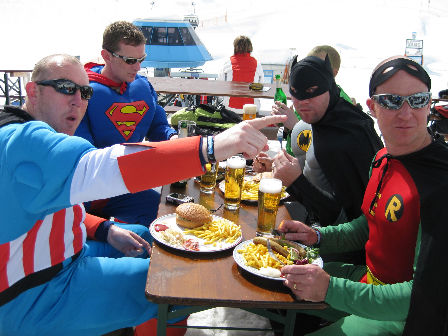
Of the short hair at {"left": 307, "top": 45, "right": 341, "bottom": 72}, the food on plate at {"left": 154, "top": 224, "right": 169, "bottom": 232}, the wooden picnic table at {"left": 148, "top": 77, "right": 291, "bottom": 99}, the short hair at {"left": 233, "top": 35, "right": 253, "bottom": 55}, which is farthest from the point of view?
the short hair at {"left": 233, "top": 35, "right": 253, "bottom": 55}

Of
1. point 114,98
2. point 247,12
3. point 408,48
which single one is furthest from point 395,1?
point 114,98

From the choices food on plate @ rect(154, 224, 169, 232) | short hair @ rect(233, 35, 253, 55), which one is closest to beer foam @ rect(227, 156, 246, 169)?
food on plate @ rect(154, 224, 169, 232)

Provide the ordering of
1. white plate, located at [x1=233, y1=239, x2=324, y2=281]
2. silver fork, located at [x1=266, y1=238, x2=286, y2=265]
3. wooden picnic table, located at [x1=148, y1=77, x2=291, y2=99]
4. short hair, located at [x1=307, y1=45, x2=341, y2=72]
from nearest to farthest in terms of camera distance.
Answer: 1. white plate, located at [x1=233, y1=239, x2=324, y2=281]
2. silver fork, located at [x1=266, y1=238, x2=286, y2=265]
3. short hair, located at [x1=307, y1=45, x2=341, y2=72]
4. wooden picnic table, located at [x1=148, y1=77, x2=291, y2=99]

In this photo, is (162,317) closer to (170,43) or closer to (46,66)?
(46,66)

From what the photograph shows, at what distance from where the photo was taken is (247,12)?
33312mm

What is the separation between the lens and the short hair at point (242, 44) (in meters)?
7.60

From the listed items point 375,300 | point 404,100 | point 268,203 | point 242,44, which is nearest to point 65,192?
point 268,203

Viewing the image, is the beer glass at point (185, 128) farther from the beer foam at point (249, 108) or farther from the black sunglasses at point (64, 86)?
the black sunglasses at point (64, 86)

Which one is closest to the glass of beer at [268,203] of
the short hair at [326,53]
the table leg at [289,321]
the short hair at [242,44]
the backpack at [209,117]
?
the table leg at [289,321]

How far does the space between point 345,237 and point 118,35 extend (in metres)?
2.47

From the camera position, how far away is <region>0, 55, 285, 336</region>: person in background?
53.4 inches

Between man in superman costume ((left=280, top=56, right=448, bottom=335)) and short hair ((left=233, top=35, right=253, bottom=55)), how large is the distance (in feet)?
19.7

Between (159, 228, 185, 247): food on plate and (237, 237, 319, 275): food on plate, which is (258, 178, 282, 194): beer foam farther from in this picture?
(159, 228, 185, 247): food on plate

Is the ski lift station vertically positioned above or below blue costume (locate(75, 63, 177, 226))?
above
